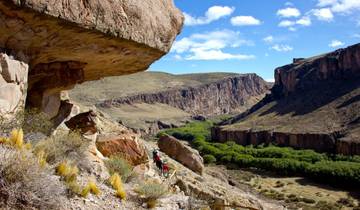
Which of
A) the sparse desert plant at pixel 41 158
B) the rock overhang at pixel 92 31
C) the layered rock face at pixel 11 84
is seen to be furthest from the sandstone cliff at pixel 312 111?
the sparse desert plant at pixel 41 158

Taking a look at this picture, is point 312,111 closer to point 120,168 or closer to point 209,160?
point 209,160

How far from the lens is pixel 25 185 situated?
7137 millimetres

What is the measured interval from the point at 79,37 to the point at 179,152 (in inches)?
673

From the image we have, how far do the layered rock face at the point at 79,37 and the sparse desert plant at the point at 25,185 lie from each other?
3.02 meters

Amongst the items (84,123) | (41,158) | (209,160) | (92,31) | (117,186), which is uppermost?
(92,31)

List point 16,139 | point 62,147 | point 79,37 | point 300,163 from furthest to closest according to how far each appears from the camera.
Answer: point 300,163 < point 79,37 < point 62,147 < point 16,139

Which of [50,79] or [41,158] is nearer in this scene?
[41,158]

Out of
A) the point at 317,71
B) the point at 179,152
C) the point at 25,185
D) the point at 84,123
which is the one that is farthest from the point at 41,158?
the point at 317,71

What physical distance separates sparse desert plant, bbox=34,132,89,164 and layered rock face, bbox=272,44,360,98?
120202 millimetres

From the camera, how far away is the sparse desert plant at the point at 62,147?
375 inches

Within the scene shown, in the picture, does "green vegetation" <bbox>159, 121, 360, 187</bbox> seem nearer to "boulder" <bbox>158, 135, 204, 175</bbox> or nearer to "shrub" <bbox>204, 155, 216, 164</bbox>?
"shrub" <bbox>204, 155, 216, 164</bbox>

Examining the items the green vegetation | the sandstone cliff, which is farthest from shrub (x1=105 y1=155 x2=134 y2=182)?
the sandstone cliff

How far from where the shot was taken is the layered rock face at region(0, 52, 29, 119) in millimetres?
9836

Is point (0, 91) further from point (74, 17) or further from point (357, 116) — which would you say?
point (357, 116)
